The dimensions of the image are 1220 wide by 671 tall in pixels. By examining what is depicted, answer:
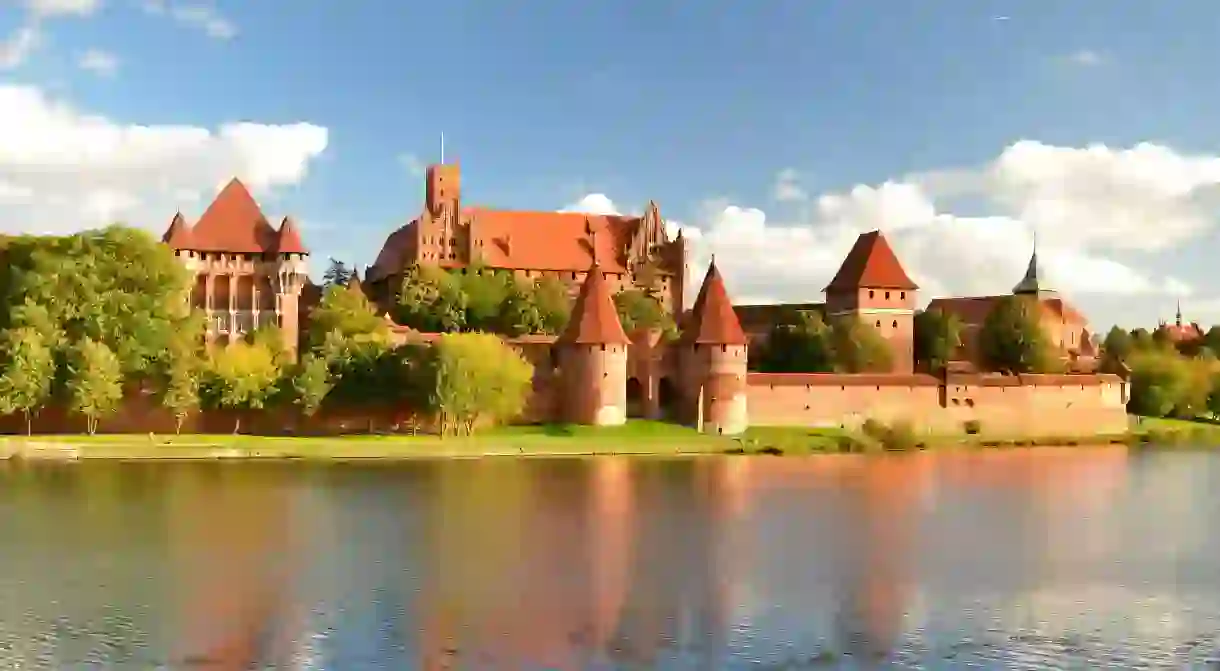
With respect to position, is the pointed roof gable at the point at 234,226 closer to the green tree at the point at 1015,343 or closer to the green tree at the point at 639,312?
the green tree at the point at 639,312

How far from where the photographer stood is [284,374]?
44.0m

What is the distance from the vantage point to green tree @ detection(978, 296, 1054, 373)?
2295 inches

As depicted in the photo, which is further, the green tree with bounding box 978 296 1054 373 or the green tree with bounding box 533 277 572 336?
the green tree with bounding box 978 296 1054 373

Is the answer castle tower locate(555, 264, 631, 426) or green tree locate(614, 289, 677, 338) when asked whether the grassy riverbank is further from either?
green tree locate(614, 289, 677, 338)

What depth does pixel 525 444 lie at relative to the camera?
135 ft

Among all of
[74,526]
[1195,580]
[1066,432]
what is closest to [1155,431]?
[1066,432]

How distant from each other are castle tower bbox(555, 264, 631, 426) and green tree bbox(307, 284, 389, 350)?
6.61 m

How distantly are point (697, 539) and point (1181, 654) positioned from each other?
30.0 ft

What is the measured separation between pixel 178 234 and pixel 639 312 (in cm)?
1836

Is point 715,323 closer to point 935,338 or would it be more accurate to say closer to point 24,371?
point 935,338

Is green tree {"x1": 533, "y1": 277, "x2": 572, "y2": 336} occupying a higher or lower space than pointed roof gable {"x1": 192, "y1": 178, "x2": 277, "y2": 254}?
lower

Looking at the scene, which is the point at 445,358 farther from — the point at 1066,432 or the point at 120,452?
the point at 1066,432

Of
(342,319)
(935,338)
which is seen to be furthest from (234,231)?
(935,338)

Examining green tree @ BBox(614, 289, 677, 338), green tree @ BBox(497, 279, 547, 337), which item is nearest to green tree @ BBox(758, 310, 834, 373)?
green tree @ BBox(614, 289, 677, 338)
